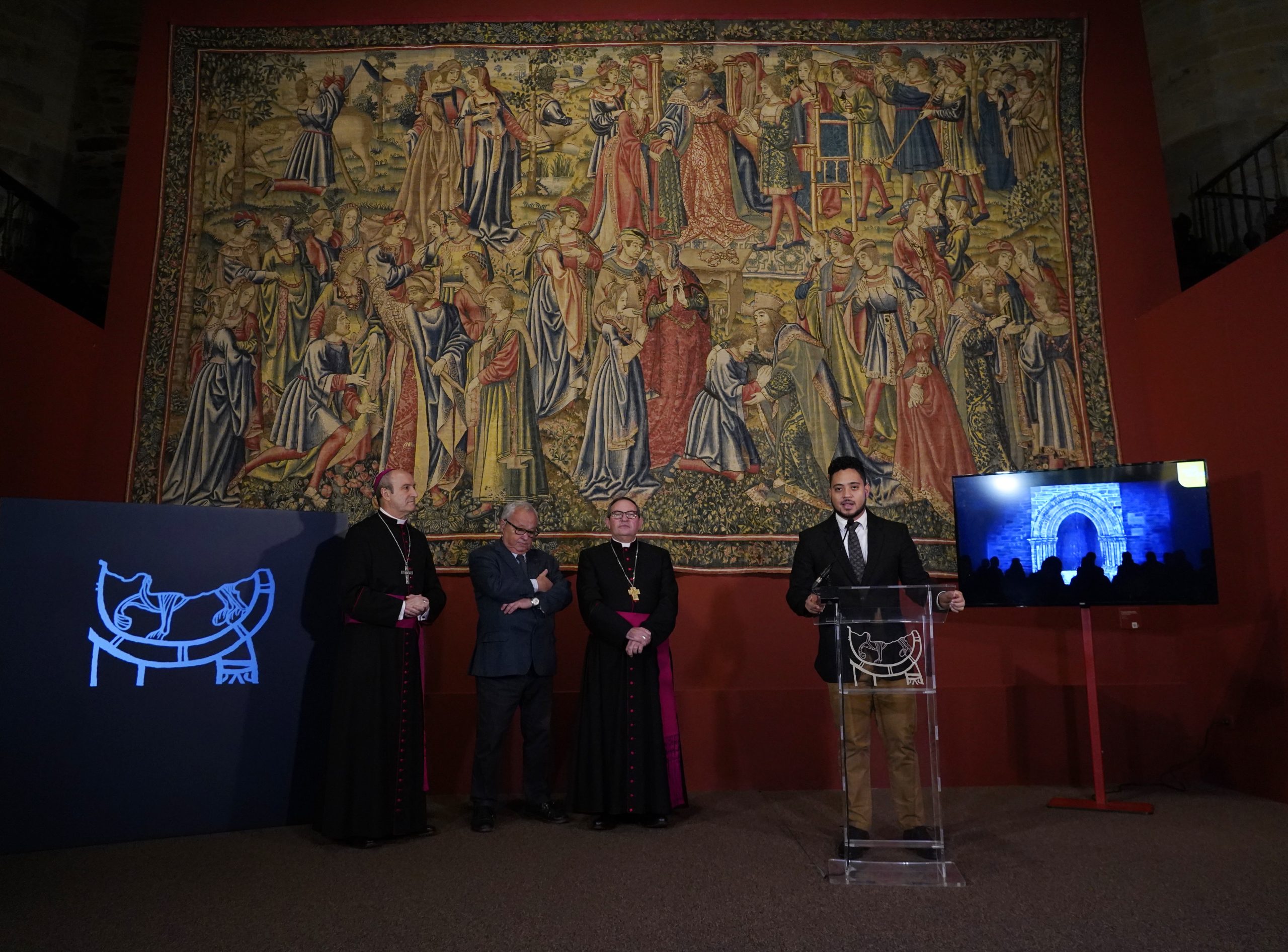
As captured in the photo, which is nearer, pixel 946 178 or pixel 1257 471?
pixel 1257 471

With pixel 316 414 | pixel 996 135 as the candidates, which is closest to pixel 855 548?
pixel 316 414

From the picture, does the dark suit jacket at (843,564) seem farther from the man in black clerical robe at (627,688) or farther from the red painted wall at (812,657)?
the red painted wall at (812,657)

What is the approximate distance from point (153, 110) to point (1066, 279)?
633 centimetres

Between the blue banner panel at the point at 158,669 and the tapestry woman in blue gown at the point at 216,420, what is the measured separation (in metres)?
1.31

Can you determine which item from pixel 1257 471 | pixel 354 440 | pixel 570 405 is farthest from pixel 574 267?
pixel 1257 471

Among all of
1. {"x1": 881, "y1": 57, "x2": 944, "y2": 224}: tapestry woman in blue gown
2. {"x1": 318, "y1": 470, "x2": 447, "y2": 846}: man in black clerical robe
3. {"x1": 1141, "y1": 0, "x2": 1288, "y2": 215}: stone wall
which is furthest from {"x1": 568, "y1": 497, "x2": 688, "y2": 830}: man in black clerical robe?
{"x1": 1141, "y1": 0, "x2": 1288, "y2": 215}: stone wall

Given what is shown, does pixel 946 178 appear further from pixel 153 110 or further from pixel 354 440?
pixel 153 110

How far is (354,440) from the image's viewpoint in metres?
5.85

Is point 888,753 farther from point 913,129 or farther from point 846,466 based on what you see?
point 913,129

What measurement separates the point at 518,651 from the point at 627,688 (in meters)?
0.59

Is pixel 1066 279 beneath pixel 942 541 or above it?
above

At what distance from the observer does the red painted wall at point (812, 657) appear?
5.47 meters

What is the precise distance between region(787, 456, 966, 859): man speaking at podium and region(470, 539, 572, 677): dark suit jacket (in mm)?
1378

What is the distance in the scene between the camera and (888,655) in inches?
140
